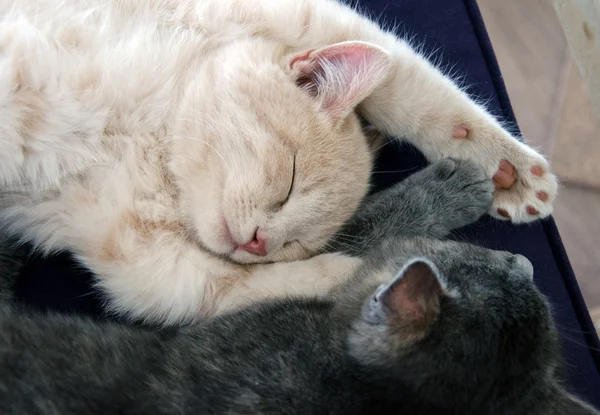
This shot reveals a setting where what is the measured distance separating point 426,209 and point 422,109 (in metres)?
0.24

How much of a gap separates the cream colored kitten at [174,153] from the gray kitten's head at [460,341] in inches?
11.0

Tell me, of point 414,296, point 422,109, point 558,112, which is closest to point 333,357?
point 414,296

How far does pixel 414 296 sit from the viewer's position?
81 centimetres

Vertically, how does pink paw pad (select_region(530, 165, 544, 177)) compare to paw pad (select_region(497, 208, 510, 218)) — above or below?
above

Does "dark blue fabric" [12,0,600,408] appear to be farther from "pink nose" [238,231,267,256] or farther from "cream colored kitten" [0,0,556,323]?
"pink nose" [238,231,267,256]

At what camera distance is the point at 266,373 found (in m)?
0.85

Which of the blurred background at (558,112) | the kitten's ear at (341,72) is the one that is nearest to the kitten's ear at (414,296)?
the kitten's ear at (341,72)

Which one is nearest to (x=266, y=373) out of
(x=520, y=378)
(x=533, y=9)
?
(x=520, y=378)

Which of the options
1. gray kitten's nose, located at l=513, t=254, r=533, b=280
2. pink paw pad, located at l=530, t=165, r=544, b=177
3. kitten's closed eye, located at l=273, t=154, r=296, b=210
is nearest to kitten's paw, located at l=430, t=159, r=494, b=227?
pink paw pad, located at l=530, t=165, r=544, b=177

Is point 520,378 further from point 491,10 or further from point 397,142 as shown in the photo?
point 491,10

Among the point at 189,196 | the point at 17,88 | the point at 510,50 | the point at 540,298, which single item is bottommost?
the point at 510,50

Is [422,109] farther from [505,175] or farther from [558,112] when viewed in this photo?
[558,112]

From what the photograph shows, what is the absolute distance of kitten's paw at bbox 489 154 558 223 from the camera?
1263mm

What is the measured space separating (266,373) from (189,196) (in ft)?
1.36
